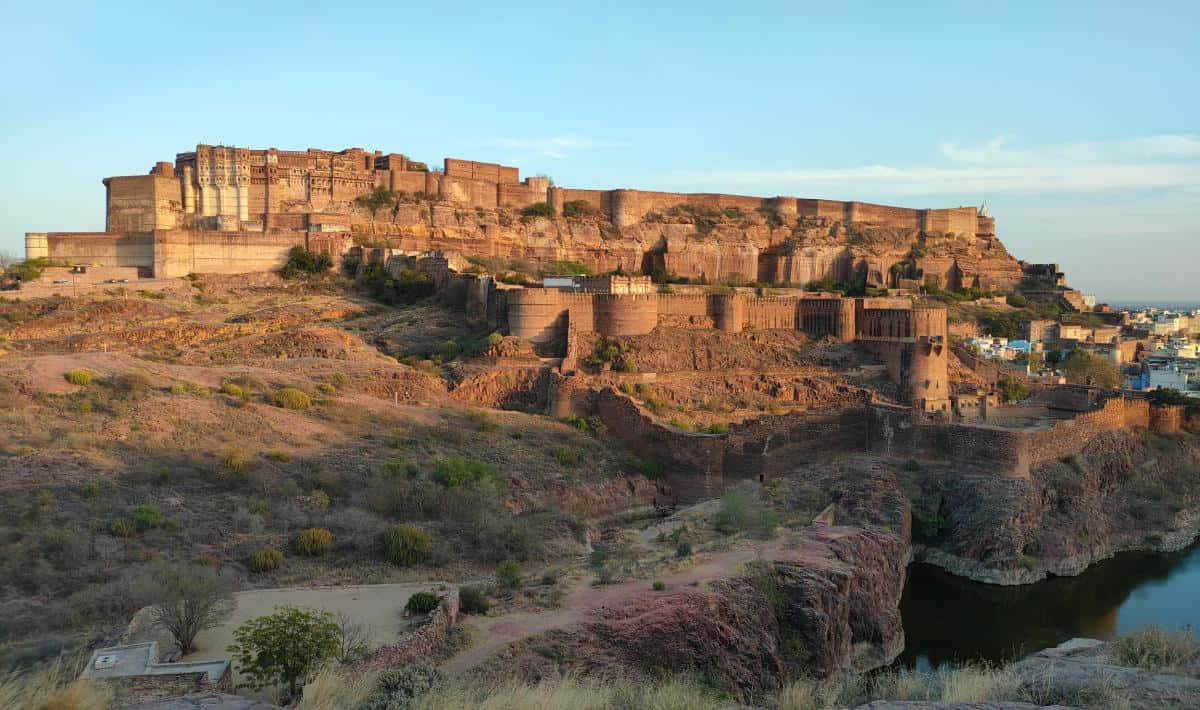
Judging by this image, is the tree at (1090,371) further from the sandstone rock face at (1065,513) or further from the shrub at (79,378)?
the shrub at (79,378)

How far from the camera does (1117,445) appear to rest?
22281 millimetres

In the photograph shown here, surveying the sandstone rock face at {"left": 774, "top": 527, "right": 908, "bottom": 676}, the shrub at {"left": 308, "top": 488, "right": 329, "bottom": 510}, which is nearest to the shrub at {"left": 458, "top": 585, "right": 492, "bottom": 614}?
the sandstone rock face at {"left": 774, "top": 527, "right": 908, "bottom": 676}

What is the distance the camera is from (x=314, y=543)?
44.7 feet

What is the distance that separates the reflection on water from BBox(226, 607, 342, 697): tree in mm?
9849

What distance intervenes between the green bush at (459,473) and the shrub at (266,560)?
4.41 meters

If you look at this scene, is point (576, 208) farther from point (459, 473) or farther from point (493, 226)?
point (459, 473)

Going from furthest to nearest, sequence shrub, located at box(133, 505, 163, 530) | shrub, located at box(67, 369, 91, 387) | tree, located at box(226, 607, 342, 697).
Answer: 1. shrub, located at box(67, 369, 91, 387)
2. shrub, located at box(133, 505, 163, 530)
3. tree, located at box(226, 607, 342, 697)

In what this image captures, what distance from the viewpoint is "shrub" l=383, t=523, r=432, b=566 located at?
13805 millimetres

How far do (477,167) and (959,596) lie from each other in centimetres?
3075

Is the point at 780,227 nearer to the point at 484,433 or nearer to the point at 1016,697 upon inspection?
the point at 484,433

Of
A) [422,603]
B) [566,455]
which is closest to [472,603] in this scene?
[422,603]

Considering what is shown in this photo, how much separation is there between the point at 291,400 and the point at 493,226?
21.2 m

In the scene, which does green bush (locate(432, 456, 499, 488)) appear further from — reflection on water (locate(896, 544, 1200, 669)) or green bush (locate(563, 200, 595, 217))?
green bush (locate(563, 200, 595, 217))

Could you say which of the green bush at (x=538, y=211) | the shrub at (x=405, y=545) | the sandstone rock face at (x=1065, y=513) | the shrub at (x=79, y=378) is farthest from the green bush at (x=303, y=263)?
the sandstone rock face at (x=1065, y=513)
